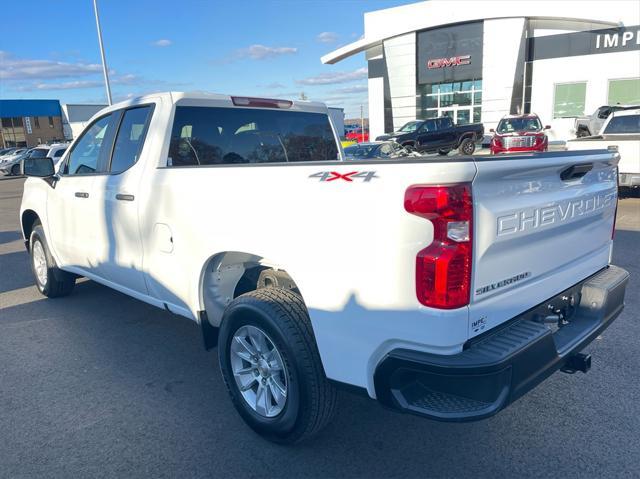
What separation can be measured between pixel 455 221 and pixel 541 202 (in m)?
0.61

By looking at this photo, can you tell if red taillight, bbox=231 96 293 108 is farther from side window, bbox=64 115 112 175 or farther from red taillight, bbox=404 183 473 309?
red taillight, bbox=404 183 473 309

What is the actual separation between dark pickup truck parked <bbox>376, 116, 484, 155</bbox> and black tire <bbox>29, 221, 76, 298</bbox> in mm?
20225

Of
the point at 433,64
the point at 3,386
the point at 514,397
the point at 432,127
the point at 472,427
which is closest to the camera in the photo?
the point at 514,397

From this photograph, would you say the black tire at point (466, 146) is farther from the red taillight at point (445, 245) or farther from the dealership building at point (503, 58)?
the red taillight at point (445, 245)

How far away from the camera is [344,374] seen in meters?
2.37

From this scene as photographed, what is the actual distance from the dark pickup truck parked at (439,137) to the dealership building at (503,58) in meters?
6.52

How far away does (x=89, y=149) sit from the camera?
4.45 meters

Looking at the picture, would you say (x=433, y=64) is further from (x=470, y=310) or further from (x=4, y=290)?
(x=470, y=310)

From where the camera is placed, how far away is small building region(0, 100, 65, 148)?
2489 inches

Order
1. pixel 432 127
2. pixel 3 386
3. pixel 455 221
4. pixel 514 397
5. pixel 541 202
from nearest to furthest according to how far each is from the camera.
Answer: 1. pixel 455 221
2. pixel 514 397
3. pixel 541 202
4. pixel 3 386
5. pixel 432 127

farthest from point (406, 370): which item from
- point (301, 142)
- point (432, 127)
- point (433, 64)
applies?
point (433, 64)

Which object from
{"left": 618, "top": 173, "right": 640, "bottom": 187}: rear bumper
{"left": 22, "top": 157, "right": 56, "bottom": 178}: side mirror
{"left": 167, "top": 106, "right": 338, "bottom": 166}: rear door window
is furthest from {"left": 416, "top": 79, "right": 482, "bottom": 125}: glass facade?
{"left": 22, "top": 157, "right": 56, "bottom": 178}: side mirror

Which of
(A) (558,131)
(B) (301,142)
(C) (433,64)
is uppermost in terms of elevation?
(C) (433,64)

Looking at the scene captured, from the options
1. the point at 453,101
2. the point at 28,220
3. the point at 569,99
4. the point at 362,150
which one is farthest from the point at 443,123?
the point at 28,220
